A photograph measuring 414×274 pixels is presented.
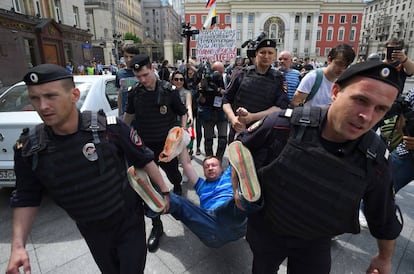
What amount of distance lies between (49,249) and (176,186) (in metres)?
1.53

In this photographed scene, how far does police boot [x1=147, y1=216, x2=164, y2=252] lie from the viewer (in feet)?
8.11

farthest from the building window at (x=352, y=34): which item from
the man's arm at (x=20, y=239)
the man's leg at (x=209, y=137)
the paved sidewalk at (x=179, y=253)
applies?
the man's arm at (x=20, y=239)

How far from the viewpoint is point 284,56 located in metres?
4.36

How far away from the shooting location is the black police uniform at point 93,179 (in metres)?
1.32

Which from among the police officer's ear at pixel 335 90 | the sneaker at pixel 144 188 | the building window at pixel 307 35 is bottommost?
the sneaker at pixel 144 188

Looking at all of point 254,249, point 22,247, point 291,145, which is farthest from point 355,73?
point 22,247

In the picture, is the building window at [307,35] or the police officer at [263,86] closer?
the police officer at [263,86]

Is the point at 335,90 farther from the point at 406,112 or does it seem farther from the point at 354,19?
the point at 354,19

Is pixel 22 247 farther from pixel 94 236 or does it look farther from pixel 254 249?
pixel 254 249

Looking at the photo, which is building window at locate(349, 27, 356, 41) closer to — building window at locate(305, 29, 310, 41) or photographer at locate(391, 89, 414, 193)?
building window at locate(305, 29, 310, 41)

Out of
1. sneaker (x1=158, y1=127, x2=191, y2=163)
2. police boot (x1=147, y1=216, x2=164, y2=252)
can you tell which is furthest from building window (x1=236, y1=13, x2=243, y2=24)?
police boot (x1=147, y1=216, x2=164, y2=252)

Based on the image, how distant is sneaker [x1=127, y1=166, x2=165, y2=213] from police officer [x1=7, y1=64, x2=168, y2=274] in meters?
0.05

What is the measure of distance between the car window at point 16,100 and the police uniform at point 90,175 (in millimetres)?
2450

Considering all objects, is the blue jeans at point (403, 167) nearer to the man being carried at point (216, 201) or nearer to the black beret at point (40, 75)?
the man being carried at point (216, 201)
